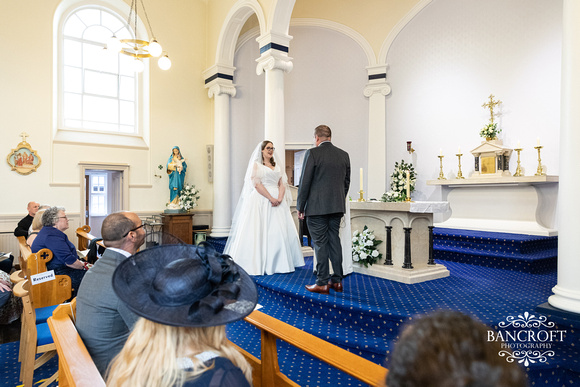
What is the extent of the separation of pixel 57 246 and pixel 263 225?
2362mm

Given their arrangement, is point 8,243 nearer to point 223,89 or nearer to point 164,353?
point 223,89

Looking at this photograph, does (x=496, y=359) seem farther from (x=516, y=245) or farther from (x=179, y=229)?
(x=179, y=229)

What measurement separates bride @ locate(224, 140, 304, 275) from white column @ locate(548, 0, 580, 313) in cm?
304

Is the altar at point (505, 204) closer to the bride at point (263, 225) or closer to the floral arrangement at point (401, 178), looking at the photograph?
the floral arrangement at point (401, 178)

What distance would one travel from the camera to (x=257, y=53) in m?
9.45

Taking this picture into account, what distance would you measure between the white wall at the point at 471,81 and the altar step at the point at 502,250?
143cm

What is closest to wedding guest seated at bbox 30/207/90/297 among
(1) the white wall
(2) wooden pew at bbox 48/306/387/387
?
(2) wooden pew at bbox 48/306/387/387

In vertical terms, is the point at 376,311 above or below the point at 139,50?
below

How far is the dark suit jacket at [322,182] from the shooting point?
3906mm

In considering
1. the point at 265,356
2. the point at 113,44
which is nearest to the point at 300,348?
the point at 265,356

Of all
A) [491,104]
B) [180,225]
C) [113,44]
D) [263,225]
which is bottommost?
[180,225]

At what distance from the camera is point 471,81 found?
7793 millimetres

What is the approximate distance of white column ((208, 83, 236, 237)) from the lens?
868 centimetres

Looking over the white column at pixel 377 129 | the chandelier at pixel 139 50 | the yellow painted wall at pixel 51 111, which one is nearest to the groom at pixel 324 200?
the chandelier at pixel 139 50
